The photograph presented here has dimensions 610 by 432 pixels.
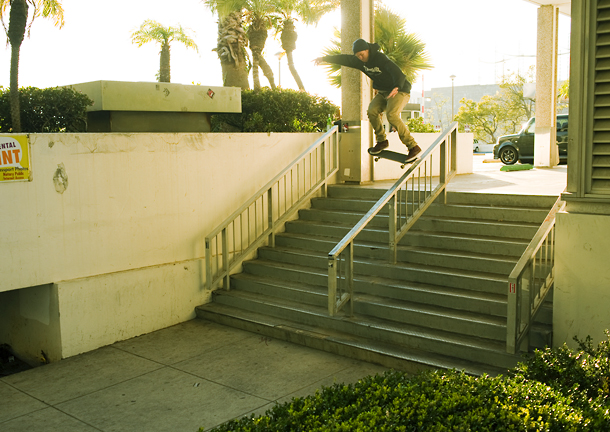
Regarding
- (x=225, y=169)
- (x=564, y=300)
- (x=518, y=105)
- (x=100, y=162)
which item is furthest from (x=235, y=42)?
(x=518, y=105)

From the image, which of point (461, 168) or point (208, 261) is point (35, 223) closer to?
point (208, 261)

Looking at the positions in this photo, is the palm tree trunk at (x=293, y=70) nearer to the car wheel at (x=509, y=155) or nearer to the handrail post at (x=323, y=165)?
the car wheel at (x=509, y=155)

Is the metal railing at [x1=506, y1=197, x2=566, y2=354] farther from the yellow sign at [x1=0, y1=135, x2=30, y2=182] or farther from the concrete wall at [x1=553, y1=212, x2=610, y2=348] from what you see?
the yellow sign at [x1=0, y1=135, x2=30, y2=182]

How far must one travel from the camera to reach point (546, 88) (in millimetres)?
15242

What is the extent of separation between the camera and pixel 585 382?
3.78 metres

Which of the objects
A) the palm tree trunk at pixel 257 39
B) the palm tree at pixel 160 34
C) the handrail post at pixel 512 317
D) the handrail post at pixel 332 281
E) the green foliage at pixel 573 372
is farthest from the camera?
the palm tree at pixel 160 34

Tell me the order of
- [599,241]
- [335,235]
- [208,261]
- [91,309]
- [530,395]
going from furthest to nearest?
[335,235]
[208,261]
[91,309]
[599,241]
[530,395]

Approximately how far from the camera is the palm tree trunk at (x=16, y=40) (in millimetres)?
7016

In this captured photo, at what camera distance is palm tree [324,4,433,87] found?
18.7 meters

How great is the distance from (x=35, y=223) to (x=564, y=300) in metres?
5.45

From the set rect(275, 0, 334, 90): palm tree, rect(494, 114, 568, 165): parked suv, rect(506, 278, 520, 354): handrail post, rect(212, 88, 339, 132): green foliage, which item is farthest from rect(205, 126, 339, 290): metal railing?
rect(275, 0, 334, 90): palm tree

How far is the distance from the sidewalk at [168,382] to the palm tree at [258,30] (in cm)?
1432

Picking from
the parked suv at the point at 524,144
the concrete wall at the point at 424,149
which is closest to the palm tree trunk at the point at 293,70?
the parked suv at the point at 524,144

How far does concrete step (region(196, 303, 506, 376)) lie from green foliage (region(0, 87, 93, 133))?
3.17 m
